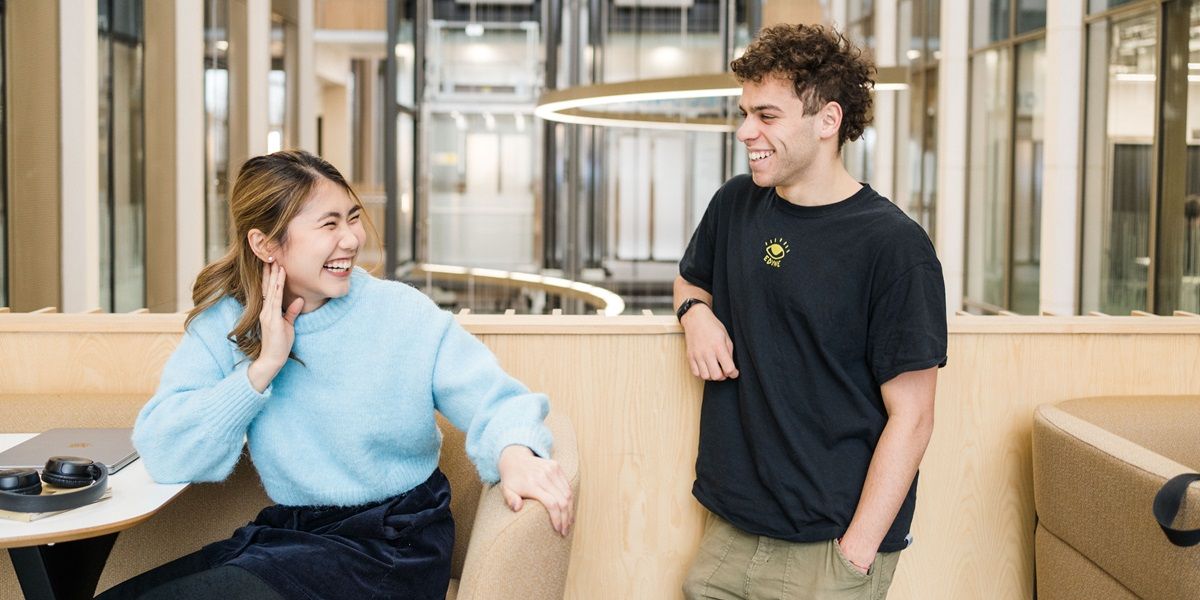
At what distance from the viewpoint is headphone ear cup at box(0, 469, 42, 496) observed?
2.04 metres

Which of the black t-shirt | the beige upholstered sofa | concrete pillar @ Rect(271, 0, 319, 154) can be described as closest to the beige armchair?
the black t-shirt

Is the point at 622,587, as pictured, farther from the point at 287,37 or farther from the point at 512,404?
the point at 287,37

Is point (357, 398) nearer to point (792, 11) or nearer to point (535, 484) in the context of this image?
point (535, 484)

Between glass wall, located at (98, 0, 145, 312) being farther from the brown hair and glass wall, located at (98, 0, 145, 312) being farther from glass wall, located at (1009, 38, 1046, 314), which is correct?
glass wall, located at (1009, 38, 1046, 314)

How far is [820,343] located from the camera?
2420 mm

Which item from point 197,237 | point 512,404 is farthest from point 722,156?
point 512,404

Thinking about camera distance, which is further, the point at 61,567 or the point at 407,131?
the point at 407,131

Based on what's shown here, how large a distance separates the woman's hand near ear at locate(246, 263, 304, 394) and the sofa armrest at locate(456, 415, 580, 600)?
48 cm

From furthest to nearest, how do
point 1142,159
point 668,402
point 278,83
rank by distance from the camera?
point 278,83 < point 1142,159 < point 668,402

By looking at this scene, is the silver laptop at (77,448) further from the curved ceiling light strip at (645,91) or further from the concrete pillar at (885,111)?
the concrete pillar at (885,111)

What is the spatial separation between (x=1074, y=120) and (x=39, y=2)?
22.9ft

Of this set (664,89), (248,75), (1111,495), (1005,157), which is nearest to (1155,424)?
(1111,495)

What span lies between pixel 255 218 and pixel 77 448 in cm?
63

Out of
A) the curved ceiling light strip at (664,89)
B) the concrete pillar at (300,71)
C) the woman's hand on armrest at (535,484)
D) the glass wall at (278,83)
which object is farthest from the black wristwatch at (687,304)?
the concrete pillar at (300,71)
